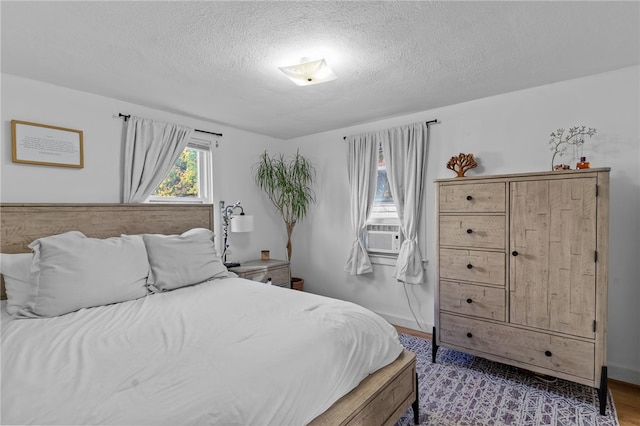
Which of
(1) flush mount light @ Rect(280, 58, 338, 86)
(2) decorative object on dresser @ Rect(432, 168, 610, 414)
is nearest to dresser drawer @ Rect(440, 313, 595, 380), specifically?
(2) decorative object on dresser @ Rect(432, 168, 610, 414)

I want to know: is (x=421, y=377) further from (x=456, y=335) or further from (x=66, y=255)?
(x=66, y=255)

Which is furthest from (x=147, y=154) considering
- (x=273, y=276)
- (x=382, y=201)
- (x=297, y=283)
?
(x=382, y=201)

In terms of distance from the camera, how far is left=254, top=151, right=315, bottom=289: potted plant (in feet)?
13.6

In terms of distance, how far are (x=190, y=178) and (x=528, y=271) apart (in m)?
3.43

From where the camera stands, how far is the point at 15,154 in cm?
237

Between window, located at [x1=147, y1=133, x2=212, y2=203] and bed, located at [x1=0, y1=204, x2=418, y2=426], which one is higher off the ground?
window, located at [x1=147, y1=133, x2=212, y2=203]

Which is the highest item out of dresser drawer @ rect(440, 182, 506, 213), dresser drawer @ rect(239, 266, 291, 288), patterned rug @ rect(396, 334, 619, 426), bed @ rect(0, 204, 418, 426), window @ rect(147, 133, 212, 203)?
window @ rect(147, 133, 212, 203)

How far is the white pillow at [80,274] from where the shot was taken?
1.90m

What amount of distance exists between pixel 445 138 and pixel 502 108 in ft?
1.83

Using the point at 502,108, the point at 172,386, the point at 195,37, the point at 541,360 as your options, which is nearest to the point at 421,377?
the point at 541,360

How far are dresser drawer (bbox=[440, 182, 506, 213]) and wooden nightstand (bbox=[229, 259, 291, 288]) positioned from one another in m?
1.98

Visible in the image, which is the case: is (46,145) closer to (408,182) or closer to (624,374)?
(408,182)

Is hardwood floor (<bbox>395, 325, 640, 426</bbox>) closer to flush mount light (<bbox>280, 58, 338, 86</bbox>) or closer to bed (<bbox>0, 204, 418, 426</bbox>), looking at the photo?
bed (<bbox>0, 204, 418, 426</bbox>)

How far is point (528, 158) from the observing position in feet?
9.15
